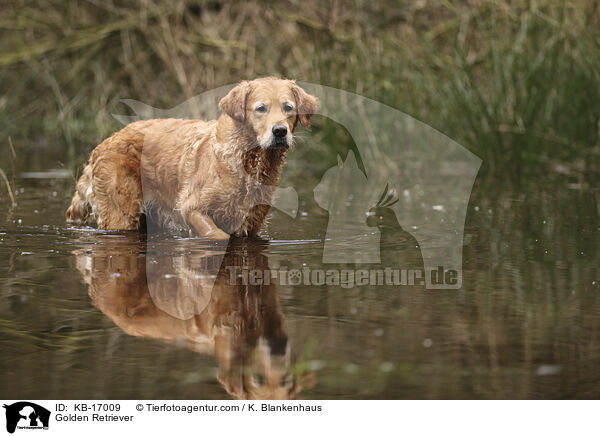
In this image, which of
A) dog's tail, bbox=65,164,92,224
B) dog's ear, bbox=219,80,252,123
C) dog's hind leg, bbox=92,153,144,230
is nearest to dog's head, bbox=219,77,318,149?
dog's ear, bbox=219,80,252,123

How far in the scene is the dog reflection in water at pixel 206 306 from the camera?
354 centimetres

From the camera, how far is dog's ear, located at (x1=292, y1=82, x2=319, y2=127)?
674cm

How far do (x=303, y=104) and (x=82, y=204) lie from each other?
2.15 m

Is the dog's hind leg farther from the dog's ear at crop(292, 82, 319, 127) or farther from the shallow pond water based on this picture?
the dog's ear at crop(292, 82, 319, 127)

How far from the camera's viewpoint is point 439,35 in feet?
45.2

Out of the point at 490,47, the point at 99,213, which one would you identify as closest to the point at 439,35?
the point at 490,47

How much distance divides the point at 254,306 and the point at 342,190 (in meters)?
5.78

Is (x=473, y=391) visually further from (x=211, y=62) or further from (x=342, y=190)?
(x=211, y=62)

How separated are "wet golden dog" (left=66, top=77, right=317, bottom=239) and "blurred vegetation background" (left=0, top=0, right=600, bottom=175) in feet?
14.7
